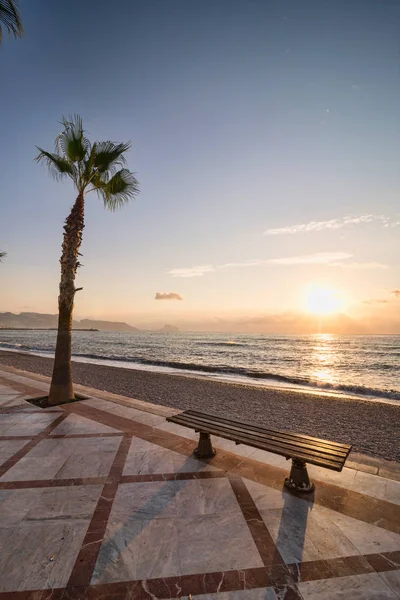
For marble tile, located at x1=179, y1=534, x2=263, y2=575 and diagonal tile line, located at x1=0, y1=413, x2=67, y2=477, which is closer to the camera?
marble tile, located at x1=179, y1=534, x2=263, y2=575

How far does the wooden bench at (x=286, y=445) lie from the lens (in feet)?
11.3

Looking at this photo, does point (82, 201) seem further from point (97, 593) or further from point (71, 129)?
point (97, 593)

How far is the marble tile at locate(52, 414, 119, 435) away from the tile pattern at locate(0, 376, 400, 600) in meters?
0.87

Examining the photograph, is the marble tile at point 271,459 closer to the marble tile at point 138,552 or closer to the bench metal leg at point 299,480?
the bench metal leg at point 299,480

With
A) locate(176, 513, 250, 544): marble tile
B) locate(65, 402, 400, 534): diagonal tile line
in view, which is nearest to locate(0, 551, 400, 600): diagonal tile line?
locate(176, 513, 250, 544): marble tile

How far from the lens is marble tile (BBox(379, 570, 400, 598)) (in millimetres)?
2289

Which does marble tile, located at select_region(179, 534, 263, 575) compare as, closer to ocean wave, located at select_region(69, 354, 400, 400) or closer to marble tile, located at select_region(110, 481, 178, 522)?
marble tile, located at select_region(110, 481, 178, 522)

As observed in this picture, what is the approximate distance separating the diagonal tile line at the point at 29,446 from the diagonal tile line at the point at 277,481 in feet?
3.63

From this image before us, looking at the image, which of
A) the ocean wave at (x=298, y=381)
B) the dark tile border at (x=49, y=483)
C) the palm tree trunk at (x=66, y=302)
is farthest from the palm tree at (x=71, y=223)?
the ocean wave at (x=298, y=381)

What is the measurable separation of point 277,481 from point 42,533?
2.92 meters

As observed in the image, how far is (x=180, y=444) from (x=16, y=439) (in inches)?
123

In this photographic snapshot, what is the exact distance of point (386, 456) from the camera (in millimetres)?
6016

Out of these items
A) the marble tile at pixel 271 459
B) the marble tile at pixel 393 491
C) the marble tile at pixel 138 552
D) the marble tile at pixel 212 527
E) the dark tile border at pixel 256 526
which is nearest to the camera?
the marble tile at pixel 138 552

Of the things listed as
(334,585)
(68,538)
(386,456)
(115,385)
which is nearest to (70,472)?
(68,538)
